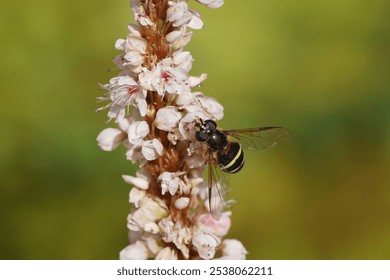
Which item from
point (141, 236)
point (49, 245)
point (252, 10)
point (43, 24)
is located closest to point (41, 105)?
point (43, 24)

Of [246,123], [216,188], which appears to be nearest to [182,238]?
[216,188]

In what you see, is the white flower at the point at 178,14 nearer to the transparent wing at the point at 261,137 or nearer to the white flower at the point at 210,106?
the white flower at the point at 210,106

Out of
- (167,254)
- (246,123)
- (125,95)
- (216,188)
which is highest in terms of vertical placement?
(246,123)

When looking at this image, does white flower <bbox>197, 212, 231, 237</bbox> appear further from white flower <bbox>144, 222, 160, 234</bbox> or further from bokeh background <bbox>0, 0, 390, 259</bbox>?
bokeh background <bbox>0, 0, 390, 259</bbox>

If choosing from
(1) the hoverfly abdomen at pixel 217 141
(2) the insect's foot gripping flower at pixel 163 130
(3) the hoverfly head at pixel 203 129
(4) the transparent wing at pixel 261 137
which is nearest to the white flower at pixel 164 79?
(2) the insect's foot gripping flower at pixel 163 130

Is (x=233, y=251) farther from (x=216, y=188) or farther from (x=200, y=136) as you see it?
(x=200, y=136)

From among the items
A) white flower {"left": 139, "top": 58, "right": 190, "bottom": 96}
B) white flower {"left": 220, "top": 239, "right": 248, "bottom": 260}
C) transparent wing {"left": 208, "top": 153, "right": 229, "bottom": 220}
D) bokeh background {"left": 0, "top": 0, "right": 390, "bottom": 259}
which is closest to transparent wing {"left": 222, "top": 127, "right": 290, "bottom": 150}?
transparent wing {"left": 208, "top": 153, "right": 229, "bottom": 220}
